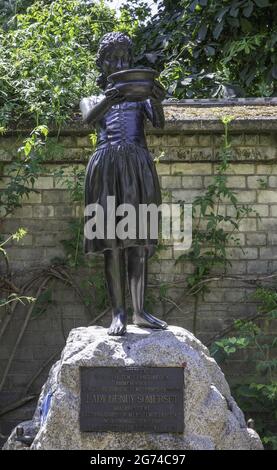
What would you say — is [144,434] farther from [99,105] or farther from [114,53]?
[114,53]

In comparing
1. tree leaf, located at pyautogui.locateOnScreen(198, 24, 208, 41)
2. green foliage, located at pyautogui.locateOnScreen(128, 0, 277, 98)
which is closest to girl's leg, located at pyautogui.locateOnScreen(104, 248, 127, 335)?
green foliage, located at pyautogui.locateOnScreen(128, 0, 277, 98)

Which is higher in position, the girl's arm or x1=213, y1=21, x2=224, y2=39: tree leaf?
x1=213, y1=21, x2=224, y2=39: tree leaf

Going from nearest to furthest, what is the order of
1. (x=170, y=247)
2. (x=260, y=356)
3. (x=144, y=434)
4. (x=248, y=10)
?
(x=144, y=434), (x=260, y=356), (x=170, y=247), (x=248, y=10)

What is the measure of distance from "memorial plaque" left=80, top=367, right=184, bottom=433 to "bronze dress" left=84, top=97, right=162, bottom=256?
776 mm

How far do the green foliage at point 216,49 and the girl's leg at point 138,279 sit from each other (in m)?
5.02

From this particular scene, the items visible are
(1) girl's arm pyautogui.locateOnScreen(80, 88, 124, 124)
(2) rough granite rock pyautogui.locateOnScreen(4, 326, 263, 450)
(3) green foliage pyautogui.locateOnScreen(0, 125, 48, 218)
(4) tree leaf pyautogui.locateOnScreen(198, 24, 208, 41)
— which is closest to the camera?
(2) rough granite rock pyautogui.locateOnScreen(4, 326, 263, 450)

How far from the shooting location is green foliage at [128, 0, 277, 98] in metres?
10.2

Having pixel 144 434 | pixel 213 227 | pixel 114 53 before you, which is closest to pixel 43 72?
pixel 213 227

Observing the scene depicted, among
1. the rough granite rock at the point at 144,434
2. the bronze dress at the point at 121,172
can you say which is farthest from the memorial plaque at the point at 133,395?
the bronze dress at the point at 121,172

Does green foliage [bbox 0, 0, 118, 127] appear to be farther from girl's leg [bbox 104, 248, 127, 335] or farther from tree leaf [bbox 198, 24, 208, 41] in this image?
girl's leg [bbox 104, 248, 127, 335]

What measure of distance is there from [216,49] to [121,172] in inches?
234

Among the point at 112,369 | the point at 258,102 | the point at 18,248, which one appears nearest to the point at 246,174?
the point at 258,102

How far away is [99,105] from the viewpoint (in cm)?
523

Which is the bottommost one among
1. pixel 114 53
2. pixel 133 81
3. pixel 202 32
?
pixel 133 81
